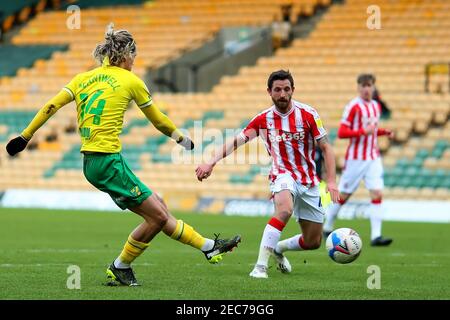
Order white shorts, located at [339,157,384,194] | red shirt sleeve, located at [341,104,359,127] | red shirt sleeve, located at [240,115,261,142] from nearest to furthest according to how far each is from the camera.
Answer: red shirt sleeve, located at [240,115,261,142], red shirt sleeve, located at [341,104,359,127], white shorts, located at [339,157,384,194]

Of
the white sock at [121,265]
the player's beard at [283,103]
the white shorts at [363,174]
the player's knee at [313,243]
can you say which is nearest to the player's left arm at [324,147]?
the player's beard at [283,103]

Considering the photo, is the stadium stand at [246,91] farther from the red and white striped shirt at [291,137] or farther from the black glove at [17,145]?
the black glove at [17,145]

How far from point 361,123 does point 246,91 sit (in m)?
12.5

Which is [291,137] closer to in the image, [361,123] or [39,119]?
[39,119]

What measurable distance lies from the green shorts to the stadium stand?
46.1 feet

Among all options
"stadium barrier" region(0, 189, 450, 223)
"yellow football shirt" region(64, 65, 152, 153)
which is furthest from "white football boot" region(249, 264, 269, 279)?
"stadium barrier" region(0, 189, 450, 223)

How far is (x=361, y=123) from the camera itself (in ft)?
48.7

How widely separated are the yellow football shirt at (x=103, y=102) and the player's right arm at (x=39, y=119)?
8 cm

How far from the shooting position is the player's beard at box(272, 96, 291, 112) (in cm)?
984

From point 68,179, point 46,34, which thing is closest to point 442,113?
point 68,179

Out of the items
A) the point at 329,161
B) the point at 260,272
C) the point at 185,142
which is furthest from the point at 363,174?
the point at 185,142

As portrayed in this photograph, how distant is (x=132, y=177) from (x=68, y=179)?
17600 millimetres

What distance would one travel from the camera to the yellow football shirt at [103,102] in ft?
28.7

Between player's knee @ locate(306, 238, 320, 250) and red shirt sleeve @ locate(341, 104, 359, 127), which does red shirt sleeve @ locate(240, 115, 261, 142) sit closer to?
player's knee @ locate(306, 238, 320, 250)
